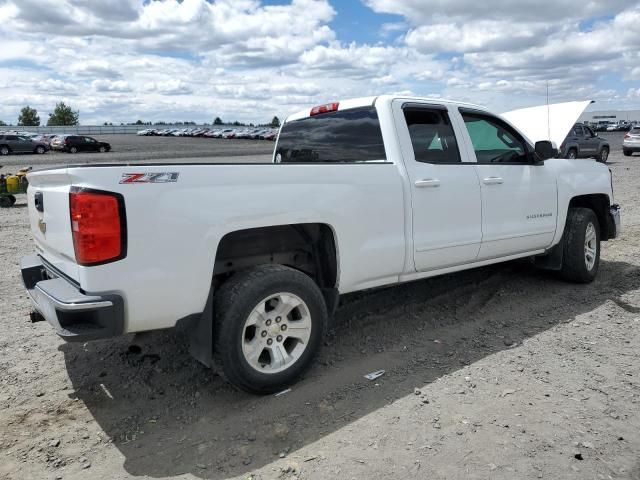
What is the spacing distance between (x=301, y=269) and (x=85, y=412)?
1.74m

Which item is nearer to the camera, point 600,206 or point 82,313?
point 82,313

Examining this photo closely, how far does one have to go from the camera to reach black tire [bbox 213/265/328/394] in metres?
3.43

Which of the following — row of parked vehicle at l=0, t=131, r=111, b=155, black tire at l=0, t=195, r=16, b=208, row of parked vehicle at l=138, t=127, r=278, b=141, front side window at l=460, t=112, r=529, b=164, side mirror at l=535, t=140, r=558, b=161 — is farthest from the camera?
row of parked vehicle at l=138, t=127, r=278, b=141

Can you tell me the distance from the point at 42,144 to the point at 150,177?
39.3 meters

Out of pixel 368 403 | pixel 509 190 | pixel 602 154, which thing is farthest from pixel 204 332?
pixel 602 154

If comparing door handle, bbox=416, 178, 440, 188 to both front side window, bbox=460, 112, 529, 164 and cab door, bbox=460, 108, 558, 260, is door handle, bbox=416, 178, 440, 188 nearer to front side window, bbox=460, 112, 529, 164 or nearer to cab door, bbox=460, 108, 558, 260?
cab door, bbox=460, 108, 558, 260

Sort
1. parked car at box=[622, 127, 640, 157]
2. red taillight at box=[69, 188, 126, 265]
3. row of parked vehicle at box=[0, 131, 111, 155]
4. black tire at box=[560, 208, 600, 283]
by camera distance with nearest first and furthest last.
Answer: red taillight at box=[69, 188, 126, 265], black tire at box=[560, 208, 600, 283], parked car at box=[622, 127, 640, 157], row of parked vehicle at box=[0, 131, 111, 155]

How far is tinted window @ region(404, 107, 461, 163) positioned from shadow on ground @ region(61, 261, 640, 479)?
4.86 feet

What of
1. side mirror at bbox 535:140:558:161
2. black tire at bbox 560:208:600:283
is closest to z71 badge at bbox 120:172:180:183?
side mirror at bbox 535:140:558:161

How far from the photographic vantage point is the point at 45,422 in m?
3.47

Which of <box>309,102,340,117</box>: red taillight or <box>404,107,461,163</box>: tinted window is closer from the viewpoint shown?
<box>404,107,461,163</box>: tinted window

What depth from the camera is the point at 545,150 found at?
17.7 ft

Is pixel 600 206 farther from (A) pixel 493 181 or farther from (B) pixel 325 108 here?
(B) pixel 325 108

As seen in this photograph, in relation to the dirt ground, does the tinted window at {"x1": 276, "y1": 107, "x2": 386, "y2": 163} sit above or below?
above
